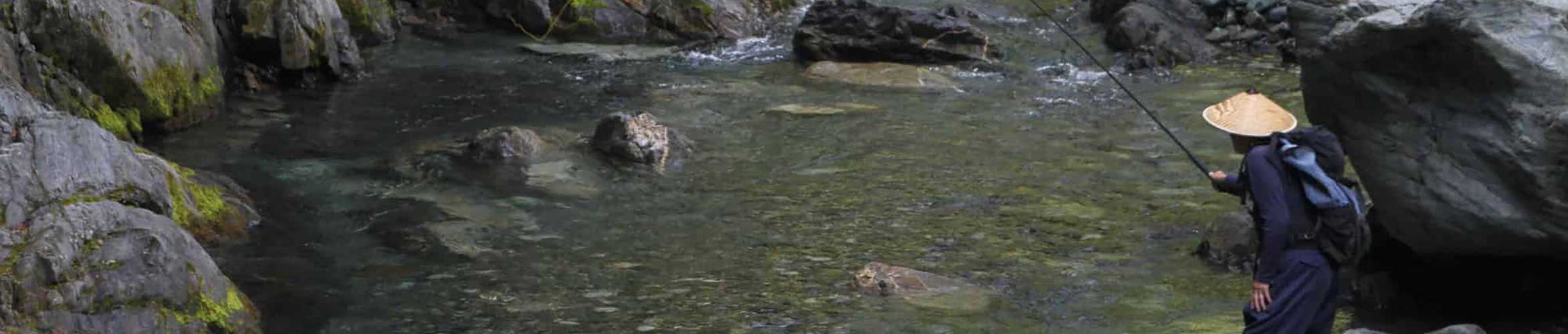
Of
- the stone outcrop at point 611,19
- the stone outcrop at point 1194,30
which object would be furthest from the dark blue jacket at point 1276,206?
the stone outcrop at point 611,19

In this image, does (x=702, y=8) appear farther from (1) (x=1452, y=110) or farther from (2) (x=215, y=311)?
(1) (x=1452, y=110)

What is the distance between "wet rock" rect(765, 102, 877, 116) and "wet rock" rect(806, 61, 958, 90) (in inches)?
41.6

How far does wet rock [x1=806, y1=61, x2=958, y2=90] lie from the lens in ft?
48.2

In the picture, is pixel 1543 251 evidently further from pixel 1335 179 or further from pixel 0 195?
pixel 0 195

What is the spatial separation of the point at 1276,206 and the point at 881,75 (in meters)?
9.73

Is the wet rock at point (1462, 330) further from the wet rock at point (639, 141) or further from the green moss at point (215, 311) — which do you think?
the wet rock at point (639, 141)

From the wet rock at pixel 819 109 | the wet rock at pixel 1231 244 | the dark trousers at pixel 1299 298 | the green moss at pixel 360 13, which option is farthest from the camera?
the green moss at pixel 360 13

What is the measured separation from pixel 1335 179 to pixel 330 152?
7.73 meters

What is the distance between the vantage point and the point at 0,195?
21.9ft

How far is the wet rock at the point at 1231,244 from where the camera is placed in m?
8.27

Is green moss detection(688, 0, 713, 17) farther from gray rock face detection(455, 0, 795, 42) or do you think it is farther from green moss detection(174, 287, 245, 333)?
green moss detection(174, 287, 245, 333)

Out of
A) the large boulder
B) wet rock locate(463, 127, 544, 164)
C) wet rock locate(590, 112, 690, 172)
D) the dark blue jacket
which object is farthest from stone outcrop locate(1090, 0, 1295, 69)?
the dark blue jacket

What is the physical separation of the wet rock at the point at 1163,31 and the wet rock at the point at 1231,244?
7046mm

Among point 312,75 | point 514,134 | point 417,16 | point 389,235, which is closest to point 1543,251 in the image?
point 389,235
